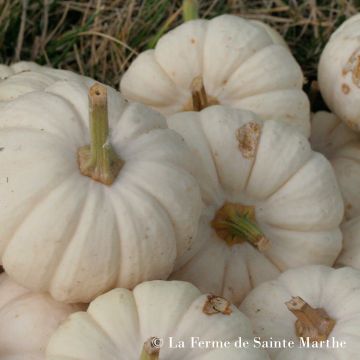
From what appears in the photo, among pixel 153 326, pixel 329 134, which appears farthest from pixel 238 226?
pixel 329 134

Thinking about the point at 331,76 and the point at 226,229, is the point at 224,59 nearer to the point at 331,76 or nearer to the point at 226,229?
the point at 331,76

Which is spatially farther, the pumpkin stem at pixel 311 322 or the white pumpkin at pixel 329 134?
the white pumpkin at pixel 329 134

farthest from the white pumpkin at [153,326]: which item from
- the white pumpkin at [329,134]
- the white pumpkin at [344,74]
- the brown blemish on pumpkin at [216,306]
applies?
the white pumpkin at [329,134]

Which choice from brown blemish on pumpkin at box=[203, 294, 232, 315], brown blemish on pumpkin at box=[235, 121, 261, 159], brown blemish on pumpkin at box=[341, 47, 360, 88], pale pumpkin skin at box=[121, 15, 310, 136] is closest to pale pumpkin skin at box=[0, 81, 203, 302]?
brown blemish on pumpkin at box=[203, 294, 232, 315]

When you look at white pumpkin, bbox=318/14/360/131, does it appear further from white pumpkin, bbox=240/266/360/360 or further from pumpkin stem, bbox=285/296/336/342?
pumpkin stem, bbox=285/296/336/342

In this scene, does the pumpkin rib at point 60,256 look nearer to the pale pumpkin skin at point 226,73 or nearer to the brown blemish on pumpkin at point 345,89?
the pale pumpkin skin at point 226,73
